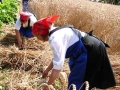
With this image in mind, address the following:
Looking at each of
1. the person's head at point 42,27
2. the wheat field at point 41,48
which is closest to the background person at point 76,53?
the person's head at point 42,27

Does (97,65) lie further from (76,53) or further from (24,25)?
(24,25)

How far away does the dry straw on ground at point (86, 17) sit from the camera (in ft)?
14.9

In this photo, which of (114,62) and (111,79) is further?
(114,62)

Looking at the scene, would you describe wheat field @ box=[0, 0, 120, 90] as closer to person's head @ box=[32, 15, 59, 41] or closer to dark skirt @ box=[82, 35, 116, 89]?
dark skirt @ box=[82, 35, 116, 89]

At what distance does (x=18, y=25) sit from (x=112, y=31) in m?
1.82

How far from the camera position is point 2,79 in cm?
317

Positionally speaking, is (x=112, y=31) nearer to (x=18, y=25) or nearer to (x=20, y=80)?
(x=18, y=25)

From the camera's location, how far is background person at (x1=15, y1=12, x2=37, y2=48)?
4038mm

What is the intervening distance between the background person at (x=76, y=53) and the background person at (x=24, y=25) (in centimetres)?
179

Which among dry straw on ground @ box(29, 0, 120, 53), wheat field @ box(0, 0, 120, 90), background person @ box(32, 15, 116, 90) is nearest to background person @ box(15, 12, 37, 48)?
wheat field @ box(0, 0, 120, 90)

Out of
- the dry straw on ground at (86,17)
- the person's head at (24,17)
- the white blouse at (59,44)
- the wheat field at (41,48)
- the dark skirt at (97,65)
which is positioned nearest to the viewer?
the white blouse at (59,44)

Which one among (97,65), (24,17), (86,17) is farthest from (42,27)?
(86,17)

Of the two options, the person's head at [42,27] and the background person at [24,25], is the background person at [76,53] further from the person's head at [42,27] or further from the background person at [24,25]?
the background person at [24,25]

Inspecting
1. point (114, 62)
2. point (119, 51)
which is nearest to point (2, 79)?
point (114, 62)
